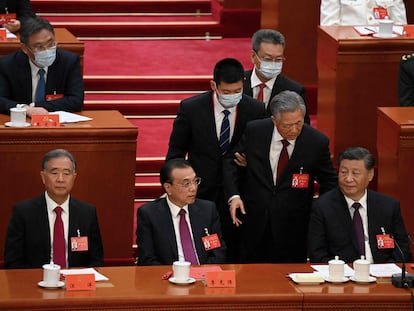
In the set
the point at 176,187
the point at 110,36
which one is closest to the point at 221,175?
the point at 176,187

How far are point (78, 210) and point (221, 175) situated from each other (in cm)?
93

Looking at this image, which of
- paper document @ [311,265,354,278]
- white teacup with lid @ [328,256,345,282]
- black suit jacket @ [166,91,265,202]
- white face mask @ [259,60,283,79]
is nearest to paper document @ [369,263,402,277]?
paper document @ [311,265,354,278]

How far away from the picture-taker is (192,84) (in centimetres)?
958

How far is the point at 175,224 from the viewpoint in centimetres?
662

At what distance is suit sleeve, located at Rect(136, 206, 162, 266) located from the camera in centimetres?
651

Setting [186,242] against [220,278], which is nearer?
[220,278]

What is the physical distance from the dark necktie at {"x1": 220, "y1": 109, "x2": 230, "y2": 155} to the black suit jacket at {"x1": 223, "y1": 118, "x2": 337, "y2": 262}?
124mm

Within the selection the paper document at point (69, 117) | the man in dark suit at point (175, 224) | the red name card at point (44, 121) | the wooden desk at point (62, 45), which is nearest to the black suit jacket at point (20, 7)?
the wooden desk at point (62, 45)

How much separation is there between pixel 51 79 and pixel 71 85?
124mm

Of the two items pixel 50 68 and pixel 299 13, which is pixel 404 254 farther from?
pixel 299 13

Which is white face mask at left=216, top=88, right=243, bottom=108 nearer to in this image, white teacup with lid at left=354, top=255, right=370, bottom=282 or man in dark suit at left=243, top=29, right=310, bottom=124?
man in dark suit at left=243, top=29, right=310, bottom=124

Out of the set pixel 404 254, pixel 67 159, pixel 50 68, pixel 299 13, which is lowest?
pixel 404 254

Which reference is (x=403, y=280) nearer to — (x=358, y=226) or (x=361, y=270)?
(x=361, y=270)

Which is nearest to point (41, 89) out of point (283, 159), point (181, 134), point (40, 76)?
point (40, 76)
